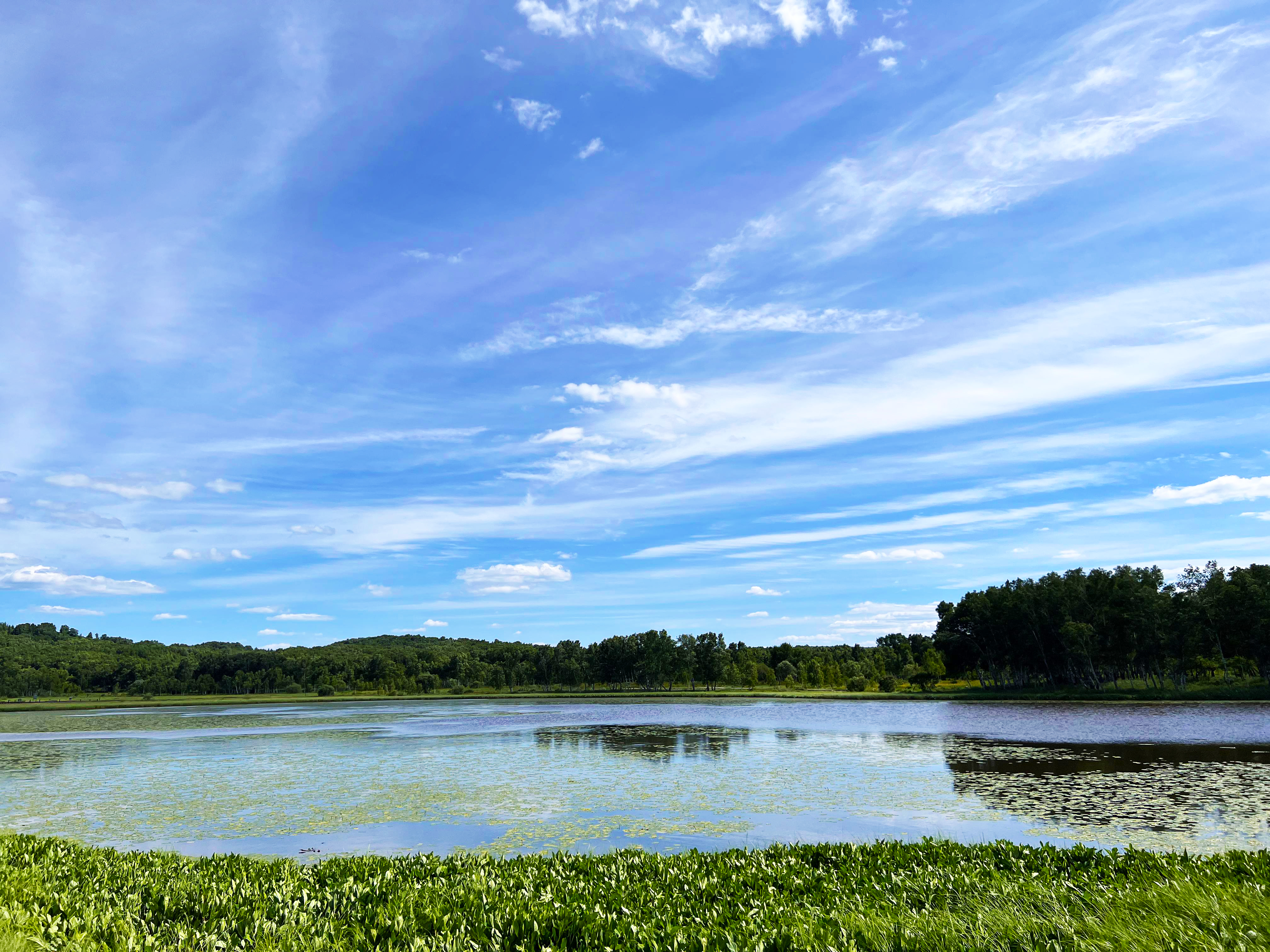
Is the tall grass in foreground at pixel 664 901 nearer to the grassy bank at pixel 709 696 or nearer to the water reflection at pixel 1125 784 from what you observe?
the water reflection at pixel 1125 784

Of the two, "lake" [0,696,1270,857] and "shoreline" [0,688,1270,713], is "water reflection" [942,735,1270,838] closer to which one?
"lake" [0,696,1270,857]

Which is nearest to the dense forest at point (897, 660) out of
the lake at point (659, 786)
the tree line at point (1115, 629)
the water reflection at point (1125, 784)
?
the tree line at point (1115, 629)

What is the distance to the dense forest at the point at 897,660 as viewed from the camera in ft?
254

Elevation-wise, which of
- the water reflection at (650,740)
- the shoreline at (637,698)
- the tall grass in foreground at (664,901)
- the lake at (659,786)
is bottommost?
the shoreline at (637,698)

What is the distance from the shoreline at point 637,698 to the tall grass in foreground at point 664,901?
7204cm

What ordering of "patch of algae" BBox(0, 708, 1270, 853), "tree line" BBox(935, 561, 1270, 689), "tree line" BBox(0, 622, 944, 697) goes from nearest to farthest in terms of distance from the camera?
"patch of algae" BBox(0, 708, 1270, 853) → "tree line" BBox(935, 561, 1270, 689) → "tree line" BBox(0, 622, 944, 697)

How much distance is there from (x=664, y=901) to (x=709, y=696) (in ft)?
407

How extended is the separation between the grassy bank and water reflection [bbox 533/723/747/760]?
51286 mm

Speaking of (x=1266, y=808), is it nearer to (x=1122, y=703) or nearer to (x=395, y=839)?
(x=395, y=839)

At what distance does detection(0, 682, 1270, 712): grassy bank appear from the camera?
75688mm

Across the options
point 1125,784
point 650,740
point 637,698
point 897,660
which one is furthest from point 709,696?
point 1125,784

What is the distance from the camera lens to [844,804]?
22.6 m

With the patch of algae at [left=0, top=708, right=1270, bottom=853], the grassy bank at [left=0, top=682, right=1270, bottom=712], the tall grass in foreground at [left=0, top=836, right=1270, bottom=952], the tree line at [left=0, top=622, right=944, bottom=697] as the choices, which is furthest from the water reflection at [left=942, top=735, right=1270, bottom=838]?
the tree line at [left=0, top=622, right=944, bottom=697]

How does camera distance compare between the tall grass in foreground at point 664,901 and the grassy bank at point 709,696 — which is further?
the grassy bank at point 709,696
